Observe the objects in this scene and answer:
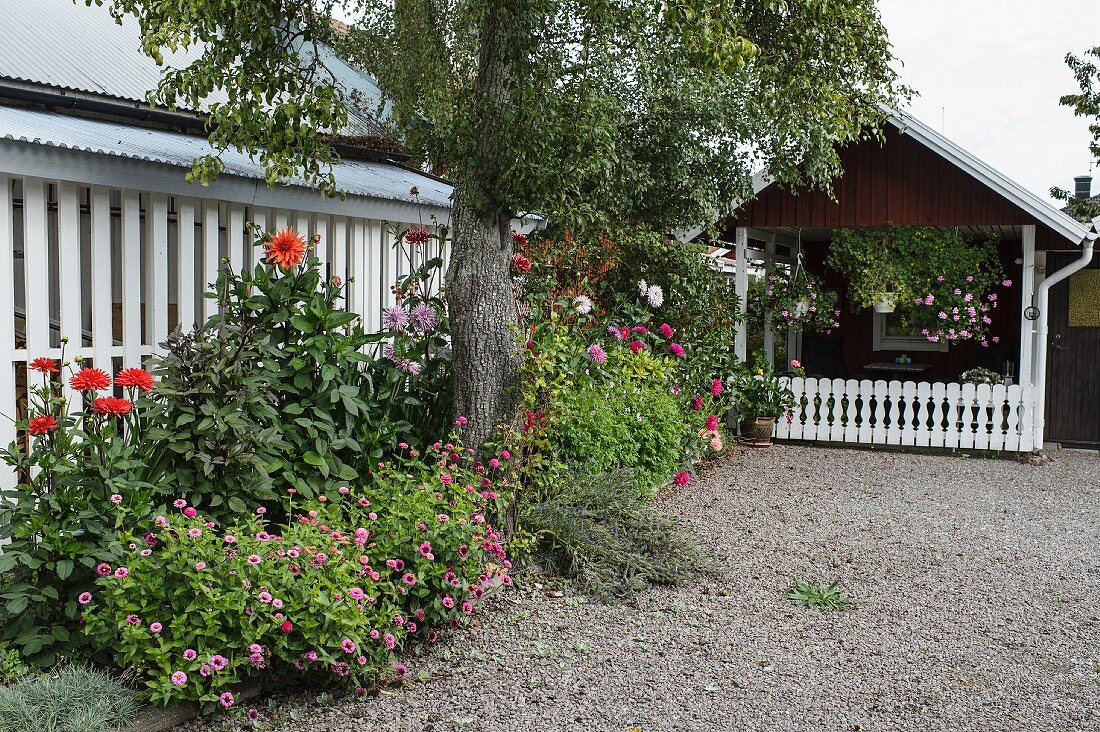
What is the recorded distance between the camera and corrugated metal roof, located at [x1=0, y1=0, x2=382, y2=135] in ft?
19.9

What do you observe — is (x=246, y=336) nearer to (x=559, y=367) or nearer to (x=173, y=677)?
(x=173, y=677)

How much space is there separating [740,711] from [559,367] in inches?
94.7

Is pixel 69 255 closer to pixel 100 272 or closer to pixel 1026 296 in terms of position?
pixel 100 272

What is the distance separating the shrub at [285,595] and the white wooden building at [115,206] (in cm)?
126

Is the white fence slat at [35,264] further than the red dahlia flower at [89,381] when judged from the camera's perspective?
Yes

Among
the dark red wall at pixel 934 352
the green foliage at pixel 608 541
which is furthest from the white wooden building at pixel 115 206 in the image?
the dark red wall at pixel 934 352

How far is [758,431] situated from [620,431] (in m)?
4.20

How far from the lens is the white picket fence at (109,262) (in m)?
4.16

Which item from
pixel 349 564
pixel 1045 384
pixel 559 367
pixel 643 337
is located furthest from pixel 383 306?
pixel 1045 384

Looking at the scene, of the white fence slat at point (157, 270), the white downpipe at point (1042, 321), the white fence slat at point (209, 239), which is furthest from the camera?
the white downpipe at point (1042, 321)

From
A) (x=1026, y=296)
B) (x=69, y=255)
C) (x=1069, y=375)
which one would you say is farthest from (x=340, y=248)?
(x=1069, y=375)

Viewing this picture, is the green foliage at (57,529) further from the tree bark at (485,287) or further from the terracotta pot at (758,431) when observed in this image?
the terracotta pot at (758,431)

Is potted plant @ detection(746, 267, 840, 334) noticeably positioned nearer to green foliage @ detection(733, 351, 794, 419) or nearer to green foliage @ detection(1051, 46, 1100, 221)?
green foliage @ detection(733, 351, 794, 419)

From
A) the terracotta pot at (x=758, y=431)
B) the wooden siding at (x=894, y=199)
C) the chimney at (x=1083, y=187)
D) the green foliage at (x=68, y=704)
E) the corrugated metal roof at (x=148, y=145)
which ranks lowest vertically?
the green foliage at (x=68, y=704)
